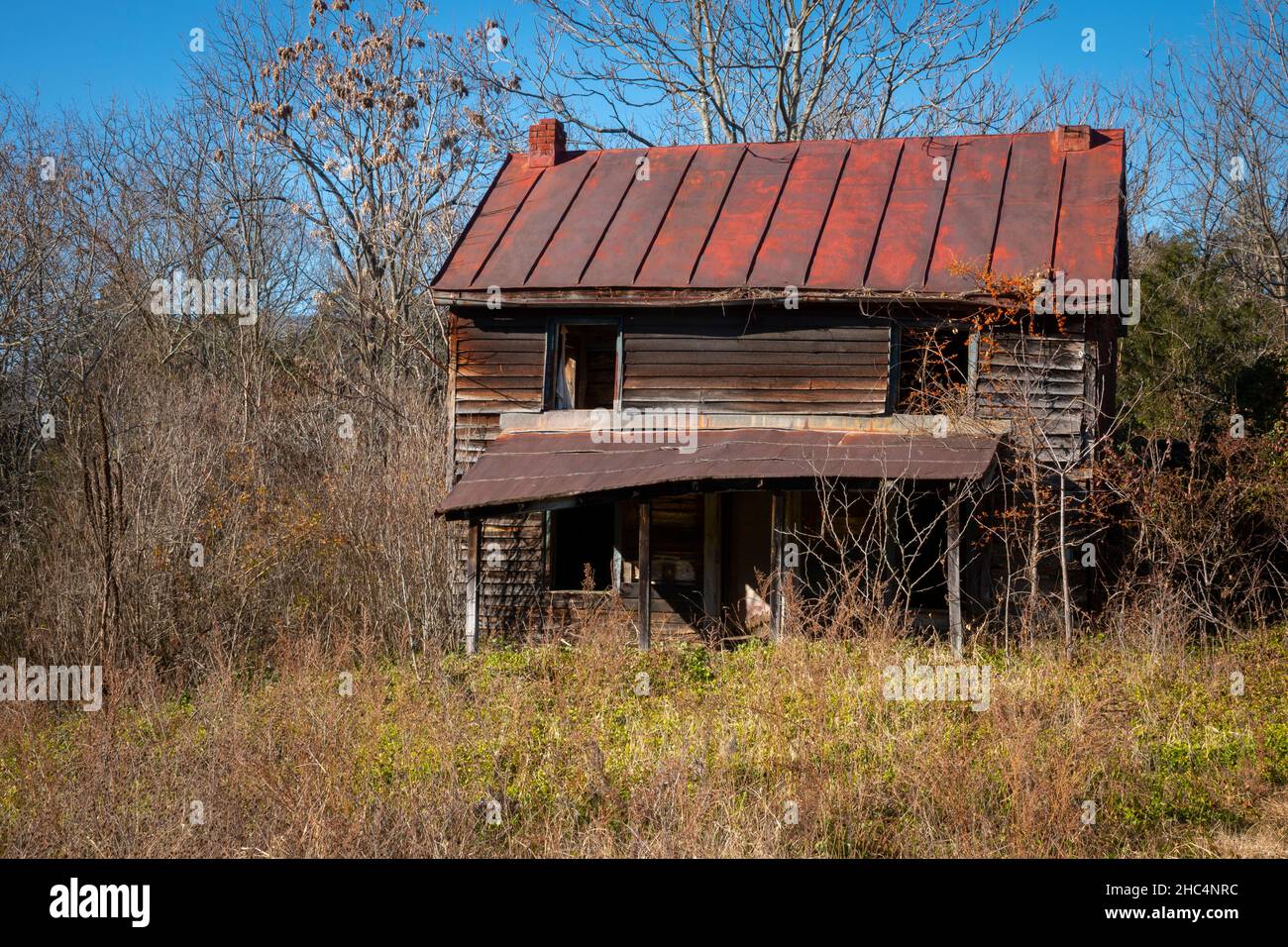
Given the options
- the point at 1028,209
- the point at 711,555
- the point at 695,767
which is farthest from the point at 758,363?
the point at 695,767

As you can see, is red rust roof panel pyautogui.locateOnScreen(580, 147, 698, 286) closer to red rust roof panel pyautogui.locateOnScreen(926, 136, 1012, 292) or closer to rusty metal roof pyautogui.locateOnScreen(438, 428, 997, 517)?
rusty metal roof pyautogui.locateOnScreen(438, 428, 997, 517)

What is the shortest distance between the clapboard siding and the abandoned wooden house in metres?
0.02

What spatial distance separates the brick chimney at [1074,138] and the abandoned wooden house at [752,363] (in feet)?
0.08

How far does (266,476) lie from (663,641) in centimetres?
701

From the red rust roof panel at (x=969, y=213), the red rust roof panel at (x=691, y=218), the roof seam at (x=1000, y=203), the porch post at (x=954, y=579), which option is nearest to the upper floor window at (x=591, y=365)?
the red rust roof panel at (x=691, y=218)

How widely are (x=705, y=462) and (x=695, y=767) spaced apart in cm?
483

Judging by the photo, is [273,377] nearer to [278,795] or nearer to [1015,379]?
[1015,379]

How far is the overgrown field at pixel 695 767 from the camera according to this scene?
6832mm

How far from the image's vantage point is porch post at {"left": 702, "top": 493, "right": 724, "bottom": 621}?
14031mm

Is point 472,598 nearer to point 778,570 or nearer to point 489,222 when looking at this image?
point 778,570

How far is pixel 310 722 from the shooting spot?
8.48 m

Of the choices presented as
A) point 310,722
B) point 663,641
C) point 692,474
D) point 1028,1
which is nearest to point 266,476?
point 663,641

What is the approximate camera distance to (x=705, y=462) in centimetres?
1219

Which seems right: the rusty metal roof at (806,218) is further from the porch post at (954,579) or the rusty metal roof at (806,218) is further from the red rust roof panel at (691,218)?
the porch post at (954,579)
